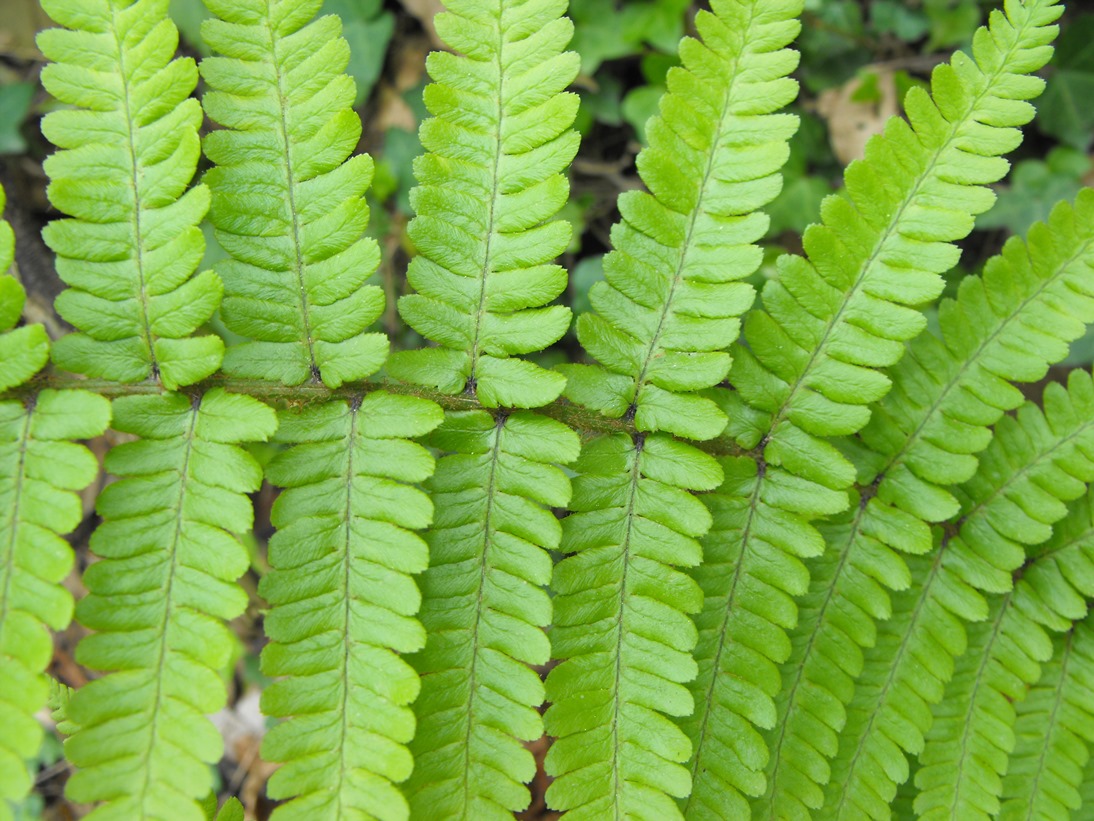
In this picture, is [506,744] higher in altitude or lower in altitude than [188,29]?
lower

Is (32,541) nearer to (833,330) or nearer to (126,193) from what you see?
(126,193)

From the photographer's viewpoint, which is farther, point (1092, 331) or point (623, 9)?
point (623, 9)

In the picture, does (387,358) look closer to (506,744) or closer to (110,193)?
(110,193)

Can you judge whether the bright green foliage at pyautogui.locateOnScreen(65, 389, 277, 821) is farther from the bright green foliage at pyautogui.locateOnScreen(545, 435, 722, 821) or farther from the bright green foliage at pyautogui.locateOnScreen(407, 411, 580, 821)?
the bright green foliage at pyautogui.locateOnScreen(545, 435, 722, 821)

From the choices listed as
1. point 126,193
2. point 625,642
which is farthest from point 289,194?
point 625,642

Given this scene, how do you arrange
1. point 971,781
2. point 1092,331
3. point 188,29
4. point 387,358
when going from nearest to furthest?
point 387,358
point 971,781
point 1092,331
point 188,29

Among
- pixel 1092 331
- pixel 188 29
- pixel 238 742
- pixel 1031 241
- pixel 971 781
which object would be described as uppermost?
pixel 1031 241

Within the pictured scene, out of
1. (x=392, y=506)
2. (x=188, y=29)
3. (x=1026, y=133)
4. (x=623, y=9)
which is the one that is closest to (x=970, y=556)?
(x=392, y=506)
